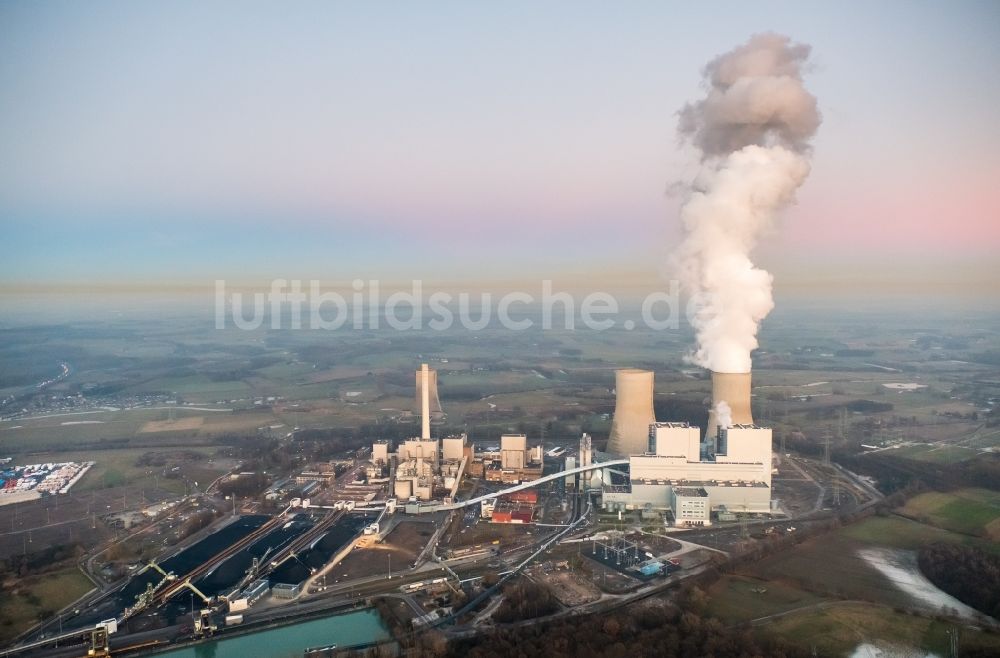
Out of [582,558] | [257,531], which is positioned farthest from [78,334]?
[582,558]

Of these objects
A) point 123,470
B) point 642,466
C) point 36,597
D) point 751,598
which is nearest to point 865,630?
point 751,598

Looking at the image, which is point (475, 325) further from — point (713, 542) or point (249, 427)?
point (713, 542)

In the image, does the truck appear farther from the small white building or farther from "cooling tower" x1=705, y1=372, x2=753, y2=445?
"cooling tower" x1=705, y1=372, x2=753, y2=445

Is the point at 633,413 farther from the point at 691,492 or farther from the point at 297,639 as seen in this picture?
the point at 297,639

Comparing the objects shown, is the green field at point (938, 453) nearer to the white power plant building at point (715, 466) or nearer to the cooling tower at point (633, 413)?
the white power plant building at point (715, 466)

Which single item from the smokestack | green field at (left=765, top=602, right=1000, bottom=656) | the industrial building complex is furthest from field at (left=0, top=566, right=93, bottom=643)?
green field at (left=765, top=602, right=1000, bottom=656)

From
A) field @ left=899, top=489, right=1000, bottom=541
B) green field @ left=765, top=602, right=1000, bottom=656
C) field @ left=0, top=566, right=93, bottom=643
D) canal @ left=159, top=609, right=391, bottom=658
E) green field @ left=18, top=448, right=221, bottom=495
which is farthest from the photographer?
green field @ left=18, top=448, right=221, bottom=495
